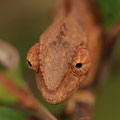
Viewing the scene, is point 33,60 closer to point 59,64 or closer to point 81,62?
point 59,64

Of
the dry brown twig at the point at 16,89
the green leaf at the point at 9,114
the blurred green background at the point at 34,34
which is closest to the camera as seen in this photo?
the green leaf at the point at 9,114

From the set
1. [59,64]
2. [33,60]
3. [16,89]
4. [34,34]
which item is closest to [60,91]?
[59,64]

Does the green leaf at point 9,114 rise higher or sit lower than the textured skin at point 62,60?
lower

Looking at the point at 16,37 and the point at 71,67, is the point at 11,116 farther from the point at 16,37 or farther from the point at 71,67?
the point at 16,37

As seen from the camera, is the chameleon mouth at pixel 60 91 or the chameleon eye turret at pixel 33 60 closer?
the chameleon mouth at pixel 60 91

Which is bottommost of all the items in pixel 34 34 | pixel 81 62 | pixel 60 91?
pixel 34 34

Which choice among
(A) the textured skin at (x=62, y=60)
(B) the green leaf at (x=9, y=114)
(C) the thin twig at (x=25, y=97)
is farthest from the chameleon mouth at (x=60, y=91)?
(B) the green leaf at (x=9, y=114)

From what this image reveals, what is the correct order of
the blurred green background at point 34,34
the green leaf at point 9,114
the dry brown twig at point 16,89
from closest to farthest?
the green leaf at point 9,114, the dry brown twig at point 16,89, the blurred green background at point 34,34

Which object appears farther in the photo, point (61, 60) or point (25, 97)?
point (25, 97)

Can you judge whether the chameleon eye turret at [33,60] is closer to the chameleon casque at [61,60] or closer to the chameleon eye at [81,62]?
the chameleon casque at [61,60]
